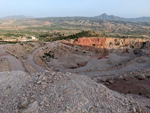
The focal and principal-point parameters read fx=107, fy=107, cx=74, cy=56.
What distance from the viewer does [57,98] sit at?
24.5 feet

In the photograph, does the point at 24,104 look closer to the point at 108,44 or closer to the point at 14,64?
the point at 14,64

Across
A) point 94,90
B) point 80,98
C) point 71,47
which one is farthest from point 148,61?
point 80,98

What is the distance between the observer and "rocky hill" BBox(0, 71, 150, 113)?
269 inches

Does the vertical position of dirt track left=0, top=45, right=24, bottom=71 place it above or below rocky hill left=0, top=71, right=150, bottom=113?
below

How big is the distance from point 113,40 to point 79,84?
117 ft

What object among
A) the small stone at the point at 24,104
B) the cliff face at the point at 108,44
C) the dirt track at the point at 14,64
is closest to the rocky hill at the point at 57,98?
the small stone at the point at 24,104

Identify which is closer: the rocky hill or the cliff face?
the rocky hill

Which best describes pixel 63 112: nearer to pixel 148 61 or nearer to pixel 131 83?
pixel 131 83

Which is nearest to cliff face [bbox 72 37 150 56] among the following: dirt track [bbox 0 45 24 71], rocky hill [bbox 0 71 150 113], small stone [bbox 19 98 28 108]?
dirt track [bbox 0 45 24 71]

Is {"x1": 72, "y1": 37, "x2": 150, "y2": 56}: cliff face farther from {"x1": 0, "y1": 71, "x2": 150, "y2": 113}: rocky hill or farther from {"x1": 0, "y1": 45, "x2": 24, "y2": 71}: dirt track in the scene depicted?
{"x1": 0, "y1": 71, "x2": 150, "y2": 113}: rocky hill

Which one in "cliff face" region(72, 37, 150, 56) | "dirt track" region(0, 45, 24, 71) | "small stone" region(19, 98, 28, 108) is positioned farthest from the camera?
"cliff face" region(72, 37, 150, 56)

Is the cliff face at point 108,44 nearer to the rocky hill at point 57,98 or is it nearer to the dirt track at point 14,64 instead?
the dirt track at point 14,64

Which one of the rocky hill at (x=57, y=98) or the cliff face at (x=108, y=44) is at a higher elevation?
the rocky hill at (x=57, y=98)

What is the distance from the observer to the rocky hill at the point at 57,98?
683 centimetres
